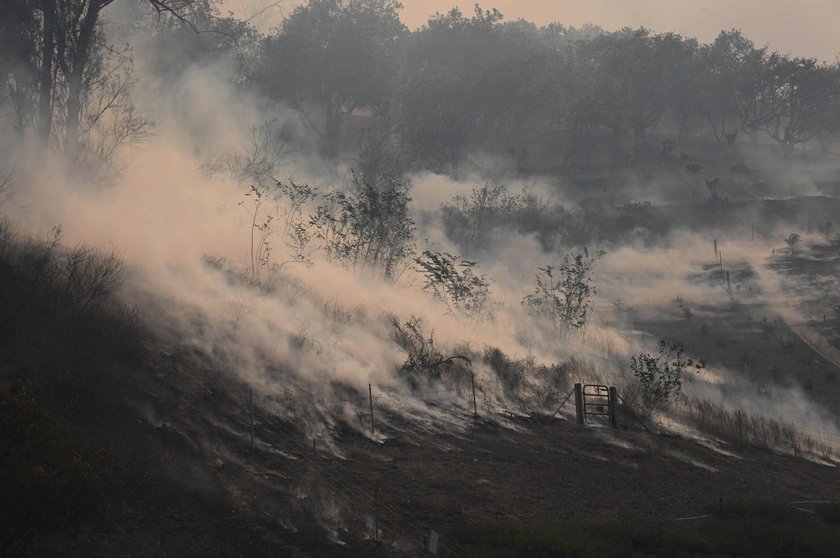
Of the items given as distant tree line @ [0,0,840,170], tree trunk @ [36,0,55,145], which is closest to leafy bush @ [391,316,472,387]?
tree trunk @ [36,0,55,145]

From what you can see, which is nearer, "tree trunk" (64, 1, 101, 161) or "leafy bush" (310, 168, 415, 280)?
"tree trunk" (64, 1, 101, 161)

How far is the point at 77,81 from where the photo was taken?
28.3 meters

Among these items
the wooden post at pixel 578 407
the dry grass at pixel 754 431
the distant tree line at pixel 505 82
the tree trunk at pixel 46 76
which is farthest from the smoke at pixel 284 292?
the distant tree line at pixel 505 82

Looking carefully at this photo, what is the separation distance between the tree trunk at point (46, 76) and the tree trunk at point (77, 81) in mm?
773

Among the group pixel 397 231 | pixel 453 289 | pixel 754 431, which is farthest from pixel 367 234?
pixel 754 431

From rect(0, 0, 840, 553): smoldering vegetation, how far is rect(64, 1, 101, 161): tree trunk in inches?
4.0

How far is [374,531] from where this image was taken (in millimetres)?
14344

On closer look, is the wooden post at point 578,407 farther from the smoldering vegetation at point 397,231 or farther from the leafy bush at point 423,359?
the leafy bush at point 423,359

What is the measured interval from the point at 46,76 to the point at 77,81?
117cm

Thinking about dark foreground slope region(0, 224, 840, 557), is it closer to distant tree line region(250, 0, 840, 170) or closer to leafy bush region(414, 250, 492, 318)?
leafy bush region(414, 250, 492, 318)

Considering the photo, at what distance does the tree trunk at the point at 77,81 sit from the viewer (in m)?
27.3

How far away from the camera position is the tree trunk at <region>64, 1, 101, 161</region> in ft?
89.7

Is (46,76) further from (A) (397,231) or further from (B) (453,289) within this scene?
(B) (453,289)

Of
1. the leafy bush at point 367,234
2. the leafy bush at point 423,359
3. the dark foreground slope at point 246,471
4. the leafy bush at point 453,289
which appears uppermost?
the leafy bush at point 367,234
